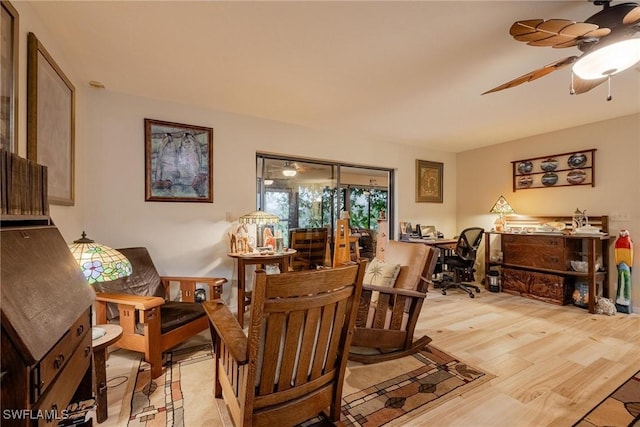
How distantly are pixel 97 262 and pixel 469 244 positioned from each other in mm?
4523

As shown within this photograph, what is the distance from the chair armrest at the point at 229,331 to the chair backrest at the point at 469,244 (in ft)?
12.6

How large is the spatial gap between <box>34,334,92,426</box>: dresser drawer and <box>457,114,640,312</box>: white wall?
5317 mm

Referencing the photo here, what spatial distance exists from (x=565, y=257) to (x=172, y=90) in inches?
198

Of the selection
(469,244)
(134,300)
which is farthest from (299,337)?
(469,244)

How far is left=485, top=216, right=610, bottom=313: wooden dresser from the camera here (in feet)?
11.8

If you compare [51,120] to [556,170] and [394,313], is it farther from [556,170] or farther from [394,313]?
[556,170]

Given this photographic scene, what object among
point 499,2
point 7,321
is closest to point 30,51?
point 7,321

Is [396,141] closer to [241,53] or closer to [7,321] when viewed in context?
[241,53]

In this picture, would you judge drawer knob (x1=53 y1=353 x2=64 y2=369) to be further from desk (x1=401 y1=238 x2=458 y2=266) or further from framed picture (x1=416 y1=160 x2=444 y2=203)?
framed picture (x1=416 y1=160 x2=444 y2=203)

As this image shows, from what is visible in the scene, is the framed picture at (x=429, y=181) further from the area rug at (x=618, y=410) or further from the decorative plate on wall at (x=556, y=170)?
the area rug at (x=618, y=410)

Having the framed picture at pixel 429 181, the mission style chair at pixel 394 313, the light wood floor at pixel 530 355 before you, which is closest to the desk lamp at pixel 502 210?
the framed picture at pixel 429 181

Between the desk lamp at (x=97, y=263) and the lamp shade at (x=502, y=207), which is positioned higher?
the lamp shade at (x=502, y=207)

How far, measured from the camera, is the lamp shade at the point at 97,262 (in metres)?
1.55

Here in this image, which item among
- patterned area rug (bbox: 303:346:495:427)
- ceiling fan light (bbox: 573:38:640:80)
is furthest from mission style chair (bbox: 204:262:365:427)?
ceiling fan light (bbox: 573:38:640:80)
